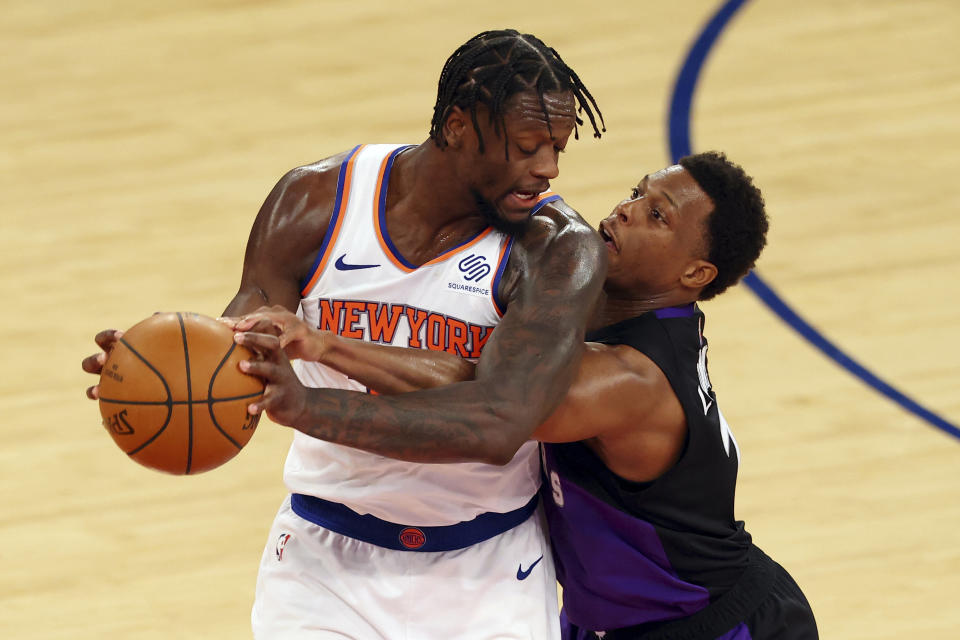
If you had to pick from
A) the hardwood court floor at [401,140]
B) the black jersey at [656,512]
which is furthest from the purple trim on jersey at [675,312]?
the hardwood court floor at [401,140]

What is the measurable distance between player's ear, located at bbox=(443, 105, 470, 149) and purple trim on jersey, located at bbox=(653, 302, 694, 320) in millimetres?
797

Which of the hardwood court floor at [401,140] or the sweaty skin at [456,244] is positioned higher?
the sweaty skin at [456,244]

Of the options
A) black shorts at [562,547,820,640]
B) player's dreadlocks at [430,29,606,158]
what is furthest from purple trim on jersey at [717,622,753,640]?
player's dreadlocks at [430,29,606,158]

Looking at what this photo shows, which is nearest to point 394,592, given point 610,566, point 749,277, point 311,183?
point 610,566

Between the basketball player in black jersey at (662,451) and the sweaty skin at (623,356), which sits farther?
the basketball player in black jersey at (662,451)

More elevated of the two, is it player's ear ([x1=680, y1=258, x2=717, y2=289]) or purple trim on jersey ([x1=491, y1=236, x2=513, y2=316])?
purple trim on jersey ([x1=491, y1=236, x2=513, y2=316])

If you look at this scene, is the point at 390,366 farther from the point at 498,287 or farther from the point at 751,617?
the point at 751,617

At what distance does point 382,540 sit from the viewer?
4.30 metres

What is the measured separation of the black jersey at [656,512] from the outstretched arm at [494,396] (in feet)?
1.39

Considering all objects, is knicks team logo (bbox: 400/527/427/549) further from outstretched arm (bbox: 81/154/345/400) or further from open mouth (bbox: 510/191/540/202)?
open mouth (bbox: 510/191/540/202)

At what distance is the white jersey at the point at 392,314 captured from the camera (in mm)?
4152

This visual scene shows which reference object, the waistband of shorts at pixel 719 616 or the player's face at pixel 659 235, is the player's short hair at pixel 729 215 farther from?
the waistband of shorts at pixel 719 616

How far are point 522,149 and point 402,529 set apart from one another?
3.83 ft

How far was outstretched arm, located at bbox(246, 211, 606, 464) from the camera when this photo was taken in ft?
11.8
